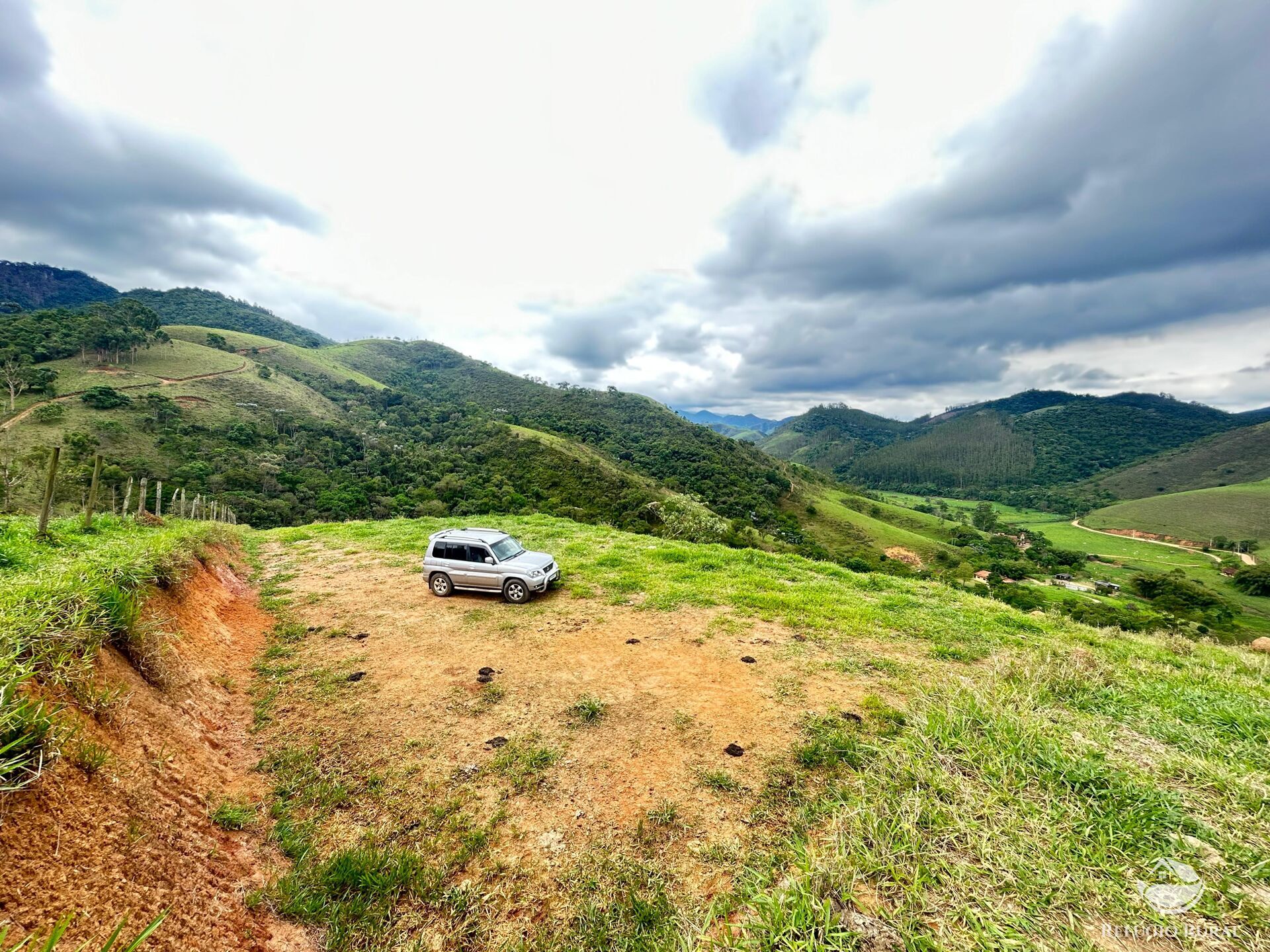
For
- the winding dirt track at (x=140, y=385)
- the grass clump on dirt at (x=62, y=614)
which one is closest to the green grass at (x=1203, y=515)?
the grass clump on dirt at (x=62, y=614)

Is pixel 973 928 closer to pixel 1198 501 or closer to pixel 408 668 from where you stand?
pixel 408 668

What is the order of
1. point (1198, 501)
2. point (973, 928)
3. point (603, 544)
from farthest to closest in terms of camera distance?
point (1198, 501), point (603, 544), point (973, 928)

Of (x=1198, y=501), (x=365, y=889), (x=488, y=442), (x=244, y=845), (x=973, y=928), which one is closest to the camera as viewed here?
(x=973, y=928)

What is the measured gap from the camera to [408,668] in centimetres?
771

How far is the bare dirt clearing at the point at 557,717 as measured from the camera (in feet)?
15.3

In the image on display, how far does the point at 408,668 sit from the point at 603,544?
27.0ft

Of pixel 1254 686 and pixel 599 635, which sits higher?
pixel 1254 686

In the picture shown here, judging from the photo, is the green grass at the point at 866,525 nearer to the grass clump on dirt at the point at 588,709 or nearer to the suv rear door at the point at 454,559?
the suv rear door at the point at 454,559

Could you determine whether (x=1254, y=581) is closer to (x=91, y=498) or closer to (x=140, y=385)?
(x=91, y=498)

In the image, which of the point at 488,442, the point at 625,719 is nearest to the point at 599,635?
the point at 625,719

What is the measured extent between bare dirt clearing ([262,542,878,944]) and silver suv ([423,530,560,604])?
52 centimetres

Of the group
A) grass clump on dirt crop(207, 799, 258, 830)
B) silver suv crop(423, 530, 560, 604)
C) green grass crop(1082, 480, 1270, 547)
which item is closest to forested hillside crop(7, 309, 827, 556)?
Answer: silver suv crop(423, 530, 560, 604)

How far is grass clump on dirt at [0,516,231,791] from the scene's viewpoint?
11.3 ft

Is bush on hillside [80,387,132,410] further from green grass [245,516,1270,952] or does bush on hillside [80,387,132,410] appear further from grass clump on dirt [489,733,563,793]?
green grass [245,516,1270,952]
